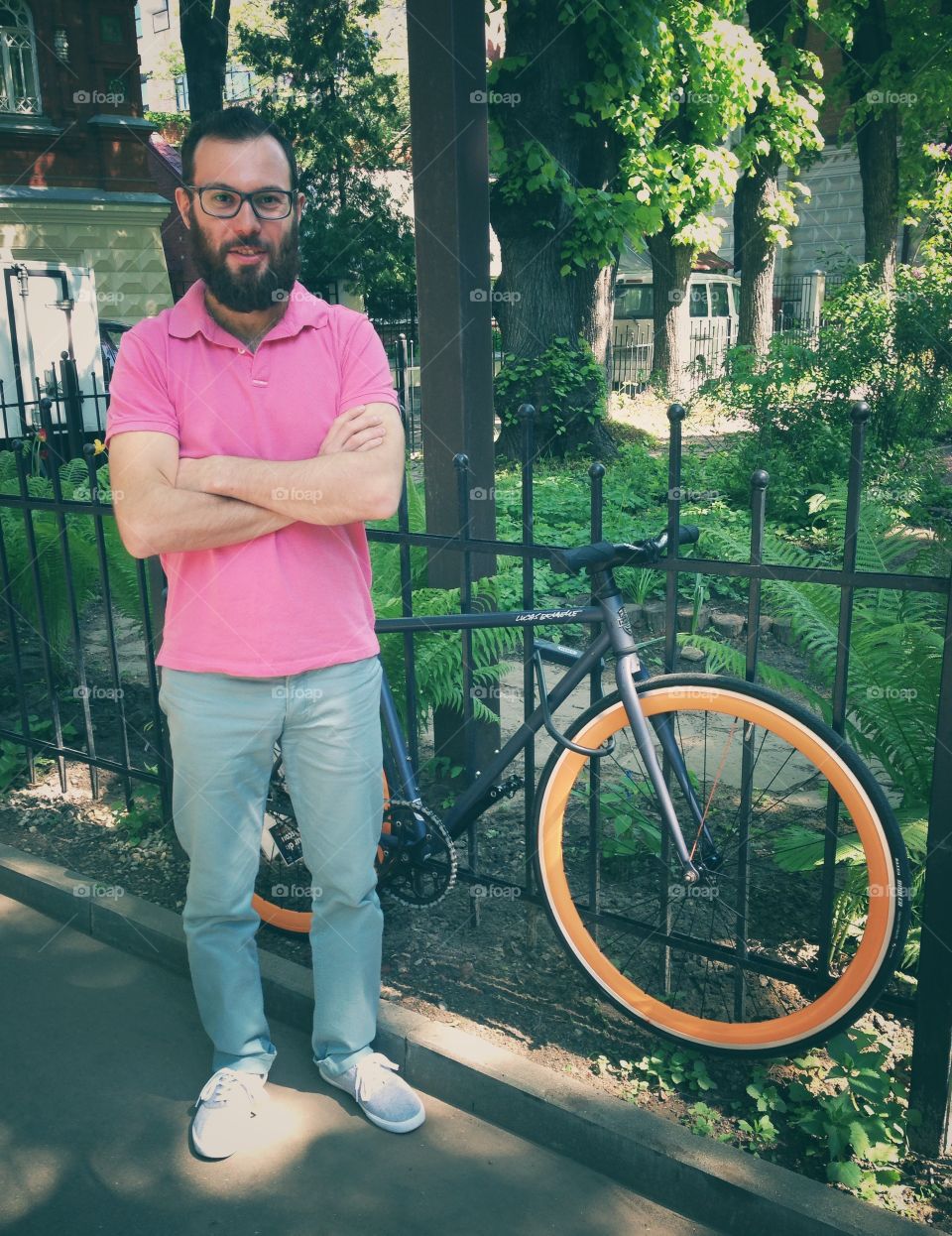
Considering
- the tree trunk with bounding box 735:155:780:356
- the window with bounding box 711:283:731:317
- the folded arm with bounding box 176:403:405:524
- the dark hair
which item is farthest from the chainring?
the window with bounding box 711:283:731:317

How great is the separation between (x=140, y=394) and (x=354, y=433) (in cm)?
53

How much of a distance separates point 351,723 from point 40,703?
371cm

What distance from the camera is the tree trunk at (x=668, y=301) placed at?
2083 cm

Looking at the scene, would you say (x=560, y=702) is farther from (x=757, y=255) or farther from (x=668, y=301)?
(x=757, y=255)

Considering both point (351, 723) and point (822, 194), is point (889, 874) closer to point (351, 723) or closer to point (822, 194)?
point (351, 723)

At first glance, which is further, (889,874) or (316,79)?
(316,79)

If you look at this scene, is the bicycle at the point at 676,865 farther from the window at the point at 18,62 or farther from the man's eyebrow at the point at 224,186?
the window at the point at 18,62

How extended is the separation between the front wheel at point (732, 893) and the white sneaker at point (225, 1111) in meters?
0.96

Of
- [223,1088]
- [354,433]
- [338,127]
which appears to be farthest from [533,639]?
[338,127]

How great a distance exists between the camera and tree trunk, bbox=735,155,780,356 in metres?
20.3

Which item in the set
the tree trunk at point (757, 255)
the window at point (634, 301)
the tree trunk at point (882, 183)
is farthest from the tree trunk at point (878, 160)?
the window at point (634, 301)

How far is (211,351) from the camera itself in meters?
2.81

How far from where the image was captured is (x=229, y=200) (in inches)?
108

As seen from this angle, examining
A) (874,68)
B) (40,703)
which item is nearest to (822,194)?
(874,68)
